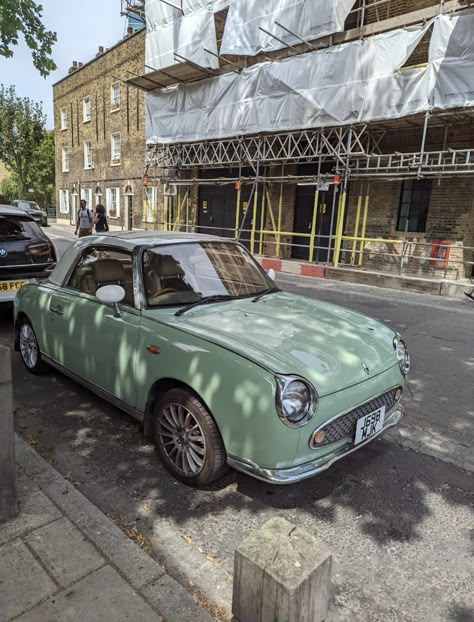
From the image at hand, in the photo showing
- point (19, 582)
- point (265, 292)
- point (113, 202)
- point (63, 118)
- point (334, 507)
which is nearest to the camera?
point (19, 582)

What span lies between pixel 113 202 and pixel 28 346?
22.7 m

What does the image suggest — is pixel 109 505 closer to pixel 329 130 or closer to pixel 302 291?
pixel 302 291

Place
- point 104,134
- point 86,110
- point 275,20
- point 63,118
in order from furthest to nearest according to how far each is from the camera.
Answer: point 63,118
point 86,110
point 104,134
point 275,20

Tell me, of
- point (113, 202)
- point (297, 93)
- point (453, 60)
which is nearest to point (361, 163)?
point (297, 93)

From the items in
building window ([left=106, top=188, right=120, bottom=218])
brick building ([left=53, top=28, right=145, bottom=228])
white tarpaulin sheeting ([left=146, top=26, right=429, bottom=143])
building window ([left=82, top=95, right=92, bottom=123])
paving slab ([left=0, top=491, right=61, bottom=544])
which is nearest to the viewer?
paving slab ([left=0, top=491, right=61, bottom=544])

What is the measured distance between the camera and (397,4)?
41.3ft

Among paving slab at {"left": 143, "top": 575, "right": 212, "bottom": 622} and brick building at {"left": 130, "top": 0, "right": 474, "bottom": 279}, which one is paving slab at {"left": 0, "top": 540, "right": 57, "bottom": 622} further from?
brick building at {"left": 130, "top": 0, "right": 474, "bottom": 279}

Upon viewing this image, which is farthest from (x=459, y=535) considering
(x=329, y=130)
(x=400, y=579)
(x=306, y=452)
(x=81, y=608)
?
(x=329, y=130)

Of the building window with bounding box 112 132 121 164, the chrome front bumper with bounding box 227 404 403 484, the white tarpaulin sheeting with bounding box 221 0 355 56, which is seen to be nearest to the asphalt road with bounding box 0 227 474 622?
the chrome front bumper with bounding box 227 404 403 484

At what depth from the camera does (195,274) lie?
144 inches

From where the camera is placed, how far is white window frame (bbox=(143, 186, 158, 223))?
22.1 m

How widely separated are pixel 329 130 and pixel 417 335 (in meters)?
8.53

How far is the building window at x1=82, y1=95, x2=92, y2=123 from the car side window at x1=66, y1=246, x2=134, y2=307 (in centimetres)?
2733

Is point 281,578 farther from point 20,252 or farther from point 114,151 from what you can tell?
point 114,151
